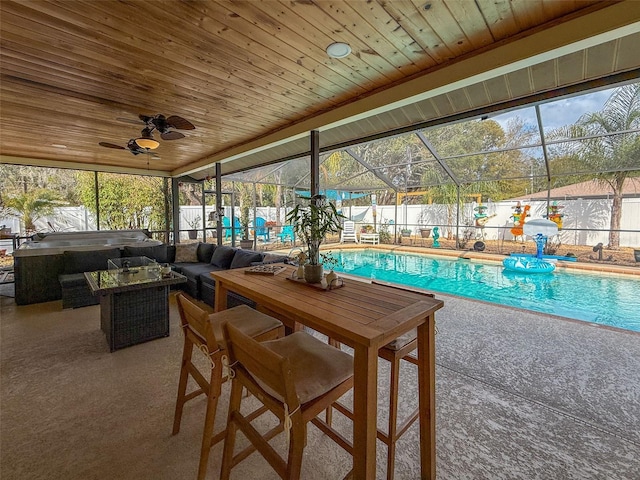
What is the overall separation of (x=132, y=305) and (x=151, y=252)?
2.61 m

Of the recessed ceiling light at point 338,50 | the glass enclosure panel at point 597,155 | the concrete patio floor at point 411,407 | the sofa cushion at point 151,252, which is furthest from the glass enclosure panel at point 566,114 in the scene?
the sofa cushion at point 151,252

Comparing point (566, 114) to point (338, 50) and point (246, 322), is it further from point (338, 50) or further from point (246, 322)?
point (246, 322)

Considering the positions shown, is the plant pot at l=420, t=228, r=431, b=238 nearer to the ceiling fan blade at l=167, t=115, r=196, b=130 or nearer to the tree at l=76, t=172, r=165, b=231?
the ceiling fan blade at l=167, t=115, r=196, b=130

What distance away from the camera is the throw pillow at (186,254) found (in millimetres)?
5375

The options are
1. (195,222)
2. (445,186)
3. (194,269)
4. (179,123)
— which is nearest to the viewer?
(179,123)

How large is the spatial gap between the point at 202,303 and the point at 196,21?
3.48m

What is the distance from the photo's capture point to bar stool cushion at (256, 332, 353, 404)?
1.17 metres

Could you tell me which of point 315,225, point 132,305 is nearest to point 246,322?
point 315,225

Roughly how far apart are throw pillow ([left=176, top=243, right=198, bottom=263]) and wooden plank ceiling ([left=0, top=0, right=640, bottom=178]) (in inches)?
89.9

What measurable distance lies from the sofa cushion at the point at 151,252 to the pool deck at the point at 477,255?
5573 mm

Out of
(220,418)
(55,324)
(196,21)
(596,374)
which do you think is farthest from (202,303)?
(596,374)

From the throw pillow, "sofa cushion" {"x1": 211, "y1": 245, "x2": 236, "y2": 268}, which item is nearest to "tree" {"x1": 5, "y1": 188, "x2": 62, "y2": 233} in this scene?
the throw pillow

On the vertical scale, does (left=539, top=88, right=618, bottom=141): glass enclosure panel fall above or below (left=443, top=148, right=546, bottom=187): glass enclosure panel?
above

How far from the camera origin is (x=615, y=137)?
524 centimetres
